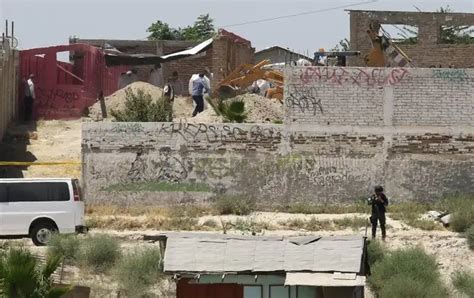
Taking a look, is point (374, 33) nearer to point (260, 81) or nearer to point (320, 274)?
point (260, 81)

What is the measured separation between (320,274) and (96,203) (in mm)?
11052

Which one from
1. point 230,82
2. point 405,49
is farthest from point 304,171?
point 405,49

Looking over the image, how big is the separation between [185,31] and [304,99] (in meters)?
43.0

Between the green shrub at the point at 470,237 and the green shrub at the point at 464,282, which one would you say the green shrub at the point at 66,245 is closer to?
the green shrub at the point at 464,282

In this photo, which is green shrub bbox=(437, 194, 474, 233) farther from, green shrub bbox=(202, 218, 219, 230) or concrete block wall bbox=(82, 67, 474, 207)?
green shrub bbox=(202, 218, 219, 230)

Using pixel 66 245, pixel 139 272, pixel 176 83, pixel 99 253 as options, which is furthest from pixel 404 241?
pixel 176 83

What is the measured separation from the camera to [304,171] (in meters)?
32.4

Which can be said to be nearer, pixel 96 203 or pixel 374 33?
pixel 96 203

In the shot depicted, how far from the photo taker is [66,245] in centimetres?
2731

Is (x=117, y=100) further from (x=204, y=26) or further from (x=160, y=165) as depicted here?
(x=204, y=26)

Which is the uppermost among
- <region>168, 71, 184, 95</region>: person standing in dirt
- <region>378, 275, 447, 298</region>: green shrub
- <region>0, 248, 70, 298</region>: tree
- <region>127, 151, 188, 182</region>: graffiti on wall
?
<region>168, 71, 184, 95</region>: person standing in dirt

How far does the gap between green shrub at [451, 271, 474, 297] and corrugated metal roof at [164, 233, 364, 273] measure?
4.06m

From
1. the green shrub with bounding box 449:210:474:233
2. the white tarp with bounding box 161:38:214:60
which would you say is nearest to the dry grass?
the green shrub with bounding box 449:210:474:233

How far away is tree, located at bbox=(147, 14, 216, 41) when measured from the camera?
241ft
